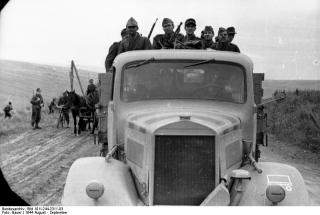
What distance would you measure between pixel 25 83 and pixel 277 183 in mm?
41939

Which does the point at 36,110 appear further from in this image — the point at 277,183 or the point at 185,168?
the point at 277,183

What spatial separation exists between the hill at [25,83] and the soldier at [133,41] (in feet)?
67.7

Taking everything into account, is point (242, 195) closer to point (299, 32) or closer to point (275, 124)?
point (299, 32)

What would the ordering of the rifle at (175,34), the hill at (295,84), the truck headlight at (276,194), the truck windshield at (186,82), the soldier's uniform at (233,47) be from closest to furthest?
the truck headlight at (276,194), the truck windshield at (186,82), the rifle at (175,34), the soldier's uniform at (233,47), the hill at (295,84)

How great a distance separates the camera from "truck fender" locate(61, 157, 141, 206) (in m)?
4.93

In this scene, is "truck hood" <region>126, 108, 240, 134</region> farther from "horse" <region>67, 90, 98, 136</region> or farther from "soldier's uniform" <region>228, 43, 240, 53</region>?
"horse" <region>67, 90, 98, 136</region>

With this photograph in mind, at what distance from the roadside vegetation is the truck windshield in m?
6.68

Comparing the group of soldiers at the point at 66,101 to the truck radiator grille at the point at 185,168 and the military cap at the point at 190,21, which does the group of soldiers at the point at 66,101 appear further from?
the truck radiator grille at the point at 185,168

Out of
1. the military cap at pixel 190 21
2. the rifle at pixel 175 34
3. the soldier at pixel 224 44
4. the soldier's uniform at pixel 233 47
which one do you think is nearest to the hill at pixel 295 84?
the soldier's uniform at pixel 233 47

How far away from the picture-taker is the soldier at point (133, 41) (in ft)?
27.5

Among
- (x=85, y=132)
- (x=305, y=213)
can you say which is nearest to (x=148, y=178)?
(x=305, y=213)

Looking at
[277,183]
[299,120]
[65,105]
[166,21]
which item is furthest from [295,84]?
[277,183]

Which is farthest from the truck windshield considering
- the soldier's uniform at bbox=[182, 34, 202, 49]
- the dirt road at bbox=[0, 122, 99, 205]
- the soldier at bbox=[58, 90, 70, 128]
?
the soldier at bbox=[58, 90, 70, 128]

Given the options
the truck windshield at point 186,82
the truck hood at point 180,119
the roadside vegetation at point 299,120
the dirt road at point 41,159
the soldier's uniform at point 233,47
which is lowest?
the dirt road at point 41,159
